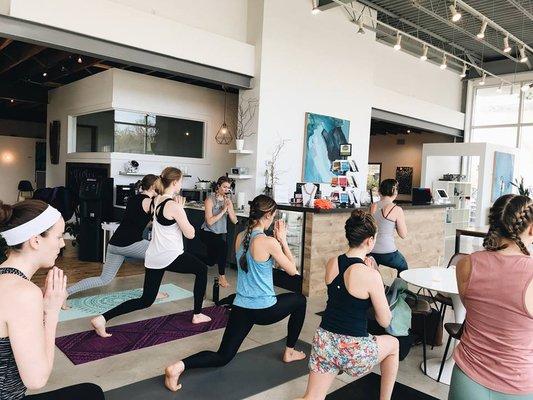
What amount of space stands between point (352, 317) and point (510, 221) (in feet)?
3.18

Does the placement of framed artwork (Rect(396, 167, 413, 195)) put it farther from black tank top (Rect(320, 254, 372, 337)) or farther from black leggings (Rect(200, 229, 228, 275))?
black tank top (Rect(320, 254, 372, 337))

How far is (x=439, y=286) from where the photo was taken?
322cm

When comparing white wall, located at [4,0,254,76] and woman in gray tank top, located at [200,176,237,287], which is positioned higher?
white wall, located at [4,0,254,76]

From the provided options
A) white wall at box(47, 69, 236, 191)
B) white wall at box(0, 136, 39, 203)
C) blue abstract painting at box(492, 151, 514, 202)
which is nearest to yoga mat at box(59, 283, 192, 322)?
white wall at box(47, 69, 236, 191)

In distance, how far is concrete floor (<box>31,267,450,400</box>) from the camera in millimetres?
3037

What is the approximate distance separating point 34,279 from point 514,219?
5522mm

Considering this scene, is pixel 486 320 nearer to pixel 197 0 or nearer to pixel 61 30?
pixel 61 30

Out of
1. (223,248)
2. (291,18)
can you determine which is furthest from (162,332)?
(291,18)

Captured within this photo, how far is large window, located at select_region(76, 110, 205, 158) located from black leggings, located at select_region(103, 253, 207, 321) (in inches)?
197

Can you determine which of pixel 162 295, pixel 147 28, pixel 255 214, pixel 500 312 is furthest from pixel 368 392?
pixel 147 28

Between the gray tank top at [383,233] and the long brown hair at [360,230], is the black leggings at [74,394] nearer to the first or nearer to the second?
the long brown hair at [360,230]

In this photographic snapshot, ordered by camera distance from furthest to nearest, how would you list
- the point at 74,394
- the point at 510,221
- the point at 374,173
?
the point at 374,173
the point at 74,394
the point at 510,221

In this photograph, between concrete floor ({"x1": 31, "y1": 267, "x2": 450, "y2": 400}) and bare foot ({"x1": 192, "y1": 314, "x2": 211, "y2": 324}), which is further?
bare foot ({"x1": 192, "y1": 314, "x2": 211, "y2": 324})

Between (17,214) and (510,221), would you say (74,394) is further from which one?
(510,221)
